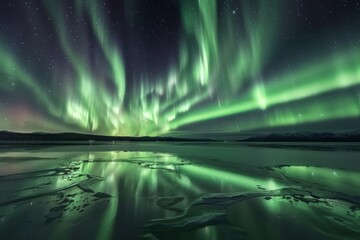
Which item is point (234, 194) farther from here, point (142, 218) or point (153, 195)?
point (142, 218)

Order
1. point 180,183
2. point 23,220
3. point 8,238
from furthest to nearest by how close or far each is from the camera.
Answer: point 180,183
point 23,220
point 8,238

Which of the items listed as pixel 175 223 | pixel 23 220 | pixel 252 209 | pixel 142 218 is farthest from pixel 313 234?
pixel 23 220

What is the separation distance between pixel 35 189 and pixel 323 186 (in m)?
10.6

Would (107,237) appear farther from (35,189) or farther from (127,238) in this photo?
(35,189)

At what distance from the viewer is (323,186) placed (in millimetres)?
8070

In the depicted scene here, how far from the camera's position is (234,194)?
684 centimetres

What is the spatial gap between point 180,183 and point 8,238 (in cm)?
590

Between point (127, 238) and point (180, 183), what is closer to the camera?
point (127, 238)

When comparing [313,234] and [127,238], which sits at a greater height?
[127,238]

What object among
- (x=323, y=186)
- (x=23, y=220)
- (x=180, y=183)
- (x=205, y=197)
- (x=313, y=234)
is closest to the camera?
(x=313, y=234)

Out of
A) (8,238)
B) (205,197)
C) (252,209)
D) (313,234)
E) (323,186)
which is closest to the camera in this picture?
(8,238)

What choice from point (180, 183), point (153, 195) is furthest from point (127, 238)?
point (180, 183)

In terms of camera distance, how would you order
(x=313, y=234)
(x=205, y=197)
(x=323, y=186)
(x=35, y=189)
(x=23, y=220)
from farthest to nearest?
(x=323, y=186) < (x=35, y=189) < (x=205, y=197) < (x=23, y=220) < (x=313, y=234)

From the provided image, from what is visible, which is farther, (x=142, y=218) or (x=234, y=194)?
(x=234, y=194)
